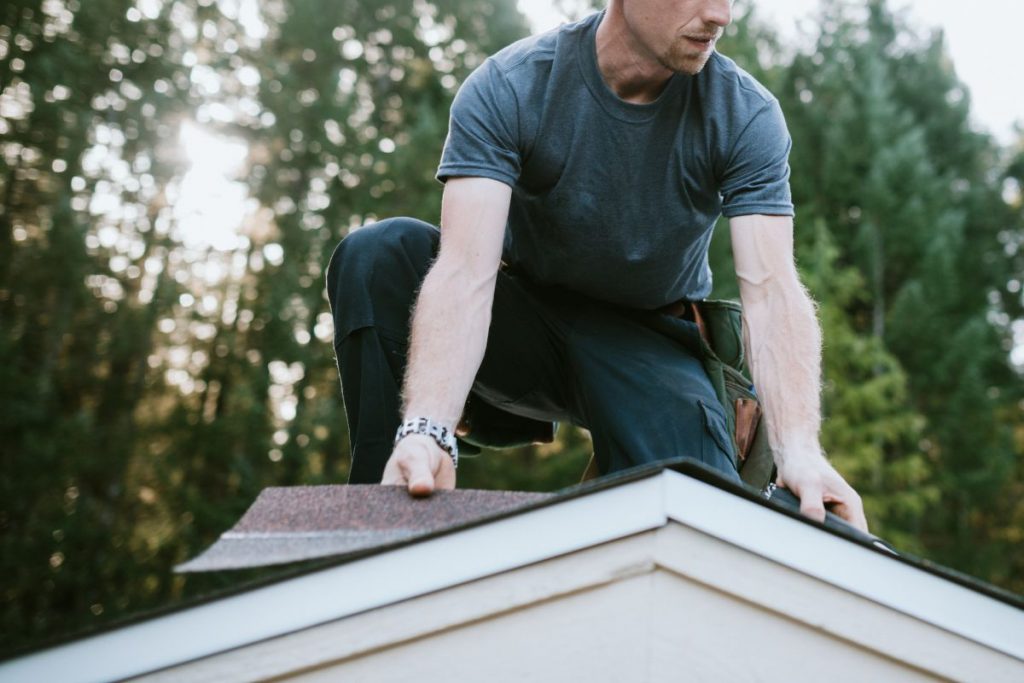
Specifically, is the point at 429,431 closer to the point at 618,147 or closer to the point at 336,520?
the point at 336,520

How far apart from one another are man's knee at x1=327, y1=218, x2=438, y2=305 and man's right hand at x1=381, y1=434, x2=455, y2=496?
671mm

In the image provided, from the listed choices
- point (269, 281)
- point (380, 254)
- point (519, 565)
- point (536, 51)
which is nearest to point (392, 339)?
point (380, 254)

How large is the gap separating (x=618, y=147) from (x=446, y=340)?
68 cm

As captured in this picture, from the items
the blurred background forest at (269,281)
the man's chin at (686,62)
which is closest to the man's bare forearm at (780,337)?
the man's chin at (686,62)

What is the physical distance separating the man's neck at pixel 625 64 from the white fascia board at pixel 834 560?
1297 mm

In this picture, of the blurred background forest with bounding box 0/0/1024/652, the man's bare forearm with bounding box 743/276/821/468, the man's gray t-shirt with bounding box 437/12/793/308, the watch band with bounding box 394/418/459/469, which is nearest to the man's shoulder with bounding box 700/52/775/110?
the man's gray t-shirt with bounding box 437/12/793/308

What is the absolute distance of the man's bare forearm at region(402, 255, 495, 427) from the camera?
2004mm

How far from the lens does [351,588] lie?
1.36 m

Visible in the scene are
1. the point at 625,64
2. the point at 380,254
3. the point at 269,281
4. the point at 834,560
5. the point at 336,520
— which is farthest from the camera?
the point at 269,281

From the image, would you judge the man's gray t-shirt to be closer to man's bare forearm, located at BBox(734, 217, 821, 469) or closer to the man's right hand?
man's bare forearm, located at BBox(734, 217, 821, 469)

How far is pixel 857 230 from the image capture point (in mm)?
18641

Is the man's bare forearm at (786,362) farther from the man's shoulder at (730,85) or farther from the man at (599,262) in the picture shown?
the man's shoulder at (730,85)

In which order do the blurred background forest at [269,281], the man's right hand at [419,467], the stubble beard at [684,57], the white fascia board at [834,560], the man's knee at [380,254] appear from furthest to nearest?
1. the blurred background forest at [269,281]
2. the man's knee at [380,254]
3. the stubble beard at [684,57]
4. the man's right hand at [419,467]
5. the white fascia board at [834,560]

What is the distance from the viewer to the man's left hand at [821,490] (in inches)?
75.9
